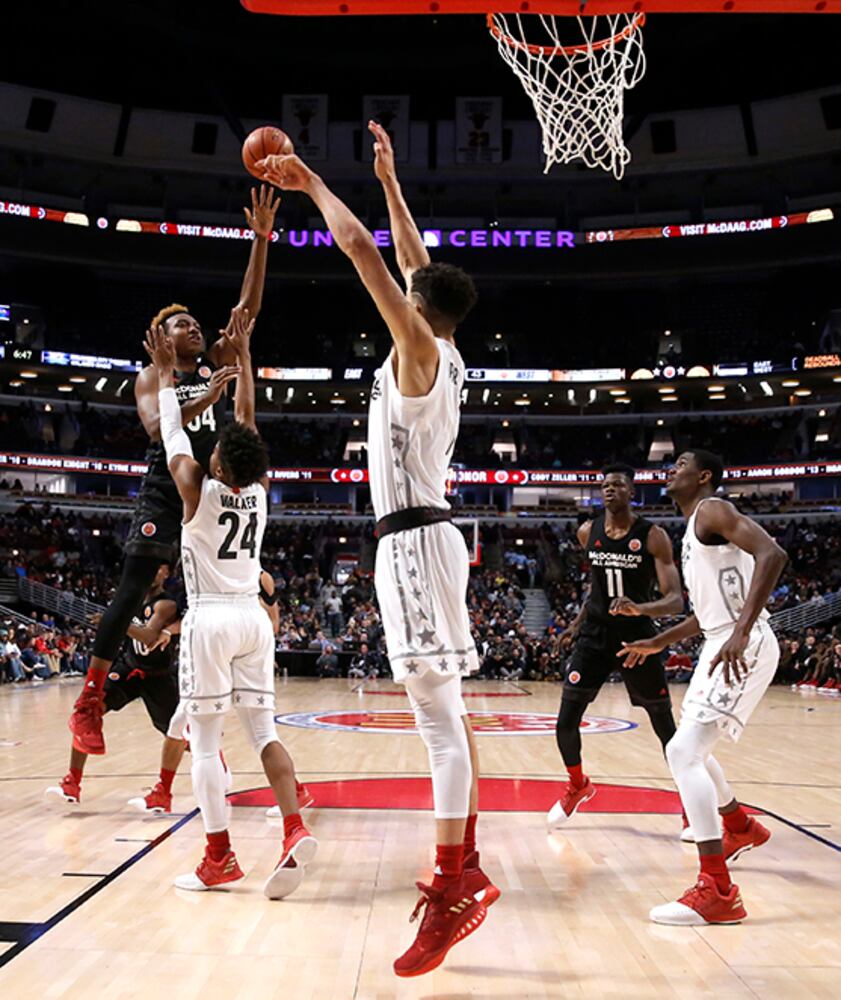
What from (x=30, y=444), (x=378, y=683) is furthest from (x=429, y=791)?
(x=30, y=444)

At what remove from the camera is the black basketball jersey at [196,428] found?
5.54 meters

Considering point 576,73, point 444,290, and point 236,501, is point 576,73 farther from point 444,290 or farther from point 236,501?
point 444,290

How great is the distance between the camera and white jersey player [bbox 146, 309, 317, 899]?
4238mm

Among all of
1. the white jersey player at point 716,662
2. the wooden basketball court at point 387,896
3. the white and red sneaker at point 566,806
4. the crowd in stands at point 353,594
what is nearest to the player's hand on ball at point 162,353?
the wooden basketball court at point 387,896

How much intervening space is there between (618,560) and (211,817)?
288 centimetres

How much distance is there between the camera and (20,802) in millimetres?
6027

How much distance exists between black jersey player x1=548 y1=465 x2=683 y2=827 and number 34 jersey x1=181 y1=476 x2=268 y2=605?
226cm

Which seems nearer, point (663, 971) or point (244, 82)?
point (663, 971)

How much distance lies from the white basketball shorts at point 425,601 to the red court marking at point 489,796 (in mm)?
3136

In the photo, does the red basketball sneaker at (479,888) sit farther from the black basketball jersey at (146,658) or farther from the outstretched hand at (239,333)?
the black basketball jersey at (146,658)

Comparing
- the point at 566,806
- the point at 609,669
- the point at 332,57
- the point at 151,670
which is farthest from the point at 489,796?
the point at 332,57

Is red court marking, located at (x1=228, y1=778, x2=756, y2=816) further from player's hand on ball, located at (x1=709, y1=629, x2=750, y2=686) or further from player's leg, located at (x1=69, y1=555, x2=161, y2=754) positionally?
player's hand on ball, located at (x1=709, y1=629, x2=750, y2=686)

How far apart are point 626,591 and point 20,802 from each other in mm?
3853

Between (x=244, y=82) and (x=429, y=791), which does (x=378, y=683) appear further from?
(x=244, y=82)
